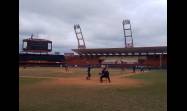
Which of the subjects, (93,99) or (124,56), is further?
(124,56)

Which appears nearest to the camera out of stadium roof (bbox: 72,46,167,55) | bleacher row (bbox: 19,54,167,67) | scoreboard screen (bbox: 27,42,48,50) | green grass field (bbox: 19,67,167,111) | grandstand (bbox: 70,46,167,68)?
green grass field (bbox: 19,67,167,111)

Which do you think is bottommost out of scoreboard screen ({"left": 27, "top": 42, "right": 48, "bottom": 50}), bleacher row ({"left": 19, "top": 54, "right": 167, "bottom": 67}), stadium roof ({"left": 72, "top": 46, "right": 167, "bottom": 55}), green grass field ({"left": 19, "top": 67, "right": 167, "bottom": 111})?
green grass field ({"left": 19, "top": 67, "right": 167, "bottom": 111})

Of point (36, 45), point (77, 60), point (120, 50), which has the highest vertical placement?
point (36, 45)

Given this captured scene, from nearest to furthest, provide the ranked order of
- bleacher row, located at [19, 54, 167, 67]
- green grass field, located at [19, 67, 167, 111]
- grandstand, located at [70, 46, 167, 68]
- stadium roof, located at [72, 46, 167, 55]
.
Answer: green grass field, located at [19, 67, 167, 111] → stadium roof, located at [72, 46, 167, 55] → grandstand, located at [70, 46, 167, 68] → bleacher row, located at [19, 54, 167, 67]

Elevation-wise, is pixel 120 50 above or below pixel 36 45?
below

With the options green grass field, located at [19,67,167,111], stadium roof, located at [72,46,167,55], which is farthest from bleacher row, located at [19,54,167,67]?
green grass field, located at [19,67,167,111]

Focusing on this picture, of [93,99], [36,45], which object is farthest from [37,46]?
[93,99]

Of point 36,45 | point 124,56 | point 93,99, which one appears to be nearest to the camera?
point 93,99

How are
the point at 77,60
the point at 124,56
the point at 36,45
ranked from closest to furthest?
1. the point at 124,56
2. the point at 36,45
3. the point at 77,60

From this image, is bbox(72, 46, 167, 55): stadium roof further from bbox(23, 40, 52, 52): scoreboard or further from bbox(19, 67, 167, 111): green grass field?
bbox(19, 67, 167, 111): green grass field

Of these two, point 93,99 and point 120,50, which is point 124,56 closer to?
point 120,50
